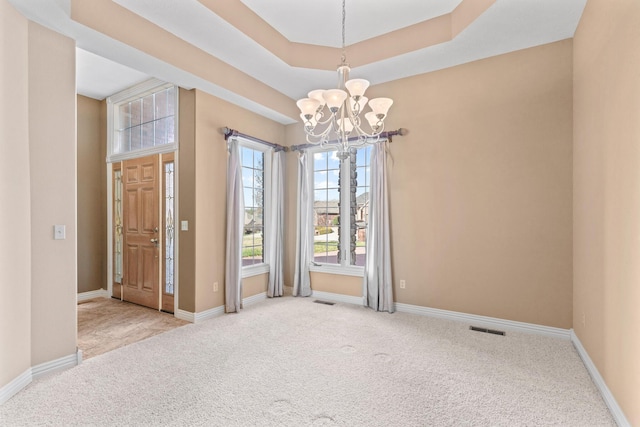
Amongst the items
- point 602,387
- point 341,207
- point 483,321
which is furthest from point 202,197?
point 602,387

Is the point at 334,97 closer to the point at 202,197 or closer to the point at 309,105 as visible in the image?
the point at 309,105

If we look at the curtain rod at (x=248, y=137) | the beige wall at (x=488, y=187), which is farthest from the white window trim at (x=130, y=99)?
the beige wall at (x=488, y=187)

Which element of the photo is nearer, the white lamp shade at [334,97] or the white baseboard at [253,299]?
the white lamp shade at [334,97]

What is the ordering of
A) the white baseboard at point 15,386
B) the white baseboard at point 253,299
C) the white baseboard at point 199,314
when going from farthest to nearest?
the white baseboard at point 253,299
the white baseboard at point 199,314
the white baseboard at point 15,386

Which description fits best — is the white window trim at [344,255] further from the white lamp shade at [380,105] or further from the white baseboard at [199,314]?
the white lamp shade at [380,105]

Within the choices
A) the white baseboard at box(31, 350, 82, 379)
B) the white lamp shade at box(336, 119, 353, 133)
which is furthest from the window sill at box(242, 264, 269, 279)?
the white lamp shade at box(336, 119, 353, 133)

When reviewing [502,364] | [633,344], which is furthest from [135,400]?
[633,344]

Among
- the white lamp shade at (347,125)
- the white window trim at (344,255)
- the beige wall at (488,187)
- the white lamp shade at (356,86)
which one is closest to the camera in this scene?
the white lamp shade at (356,86)

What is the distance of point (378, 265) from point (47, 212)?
11.3 ft

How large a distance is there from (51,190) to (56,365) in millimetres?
1420

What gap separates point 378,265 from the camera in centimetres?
413

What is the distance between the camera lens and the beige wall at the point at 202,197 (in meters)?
3.76

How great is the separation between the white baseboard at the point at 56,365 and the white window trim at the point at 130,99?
242cm

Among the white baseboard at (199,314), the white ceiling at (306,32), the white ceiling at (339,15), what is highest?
the white ceiling at (339,15)
